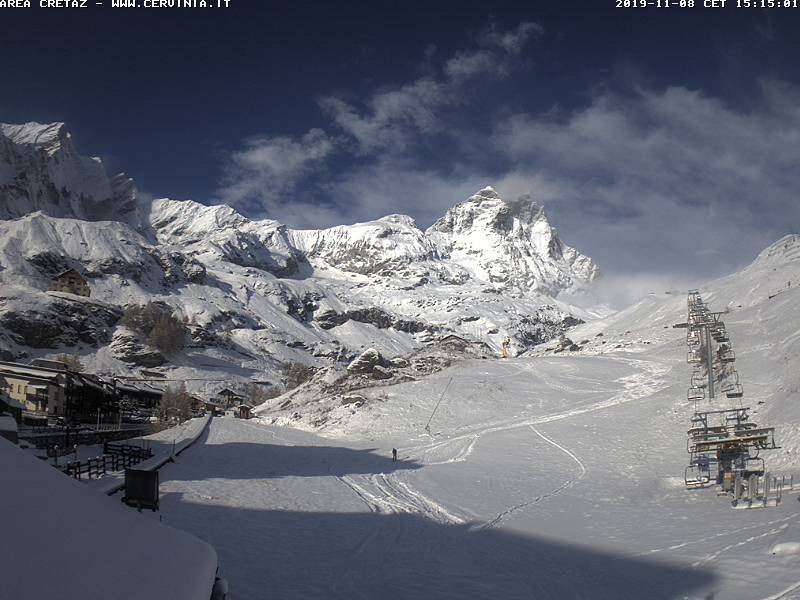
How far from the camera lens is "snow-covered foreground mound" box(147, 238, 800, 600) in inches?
470

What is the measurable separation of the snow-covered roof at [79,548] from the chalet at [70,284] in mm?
146448

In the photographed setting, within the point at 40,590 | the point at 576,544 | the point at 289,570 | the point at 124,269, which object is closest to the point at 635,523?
the point at 576,544

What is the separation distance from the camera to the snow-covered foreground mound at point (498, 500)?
11.9 m

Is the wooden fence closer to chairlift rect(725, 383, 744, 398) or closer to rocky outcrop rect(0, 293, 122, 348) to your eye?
chairlift rect(725, 383, 744, 398)

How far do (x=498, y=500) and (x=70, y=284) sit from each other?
139m

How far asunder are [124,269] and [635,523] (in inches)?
6723

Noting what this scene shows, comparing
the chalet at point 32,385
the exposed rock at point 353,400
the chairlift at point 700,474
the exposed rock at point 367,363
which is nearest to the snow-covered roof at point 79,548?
the chairlift at point 700,474

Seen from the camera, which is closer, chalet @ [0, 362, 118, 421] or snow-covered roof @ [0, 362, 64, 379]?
chalet @ [0, 362, 118, 421]

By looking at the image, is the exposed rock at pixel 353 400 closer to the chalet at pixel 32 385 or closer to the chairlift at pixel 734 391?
the chalet at pixel 32 385

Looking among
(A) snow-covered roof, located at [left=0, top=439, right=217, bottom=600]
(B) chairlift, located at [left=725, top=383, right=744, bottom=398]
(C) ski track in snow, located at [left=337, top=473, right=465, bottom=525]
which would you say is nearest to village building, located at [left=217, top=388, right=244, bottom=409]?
(C) ski track in snow, located at [left=337, top=473, right=465, bottom=525]

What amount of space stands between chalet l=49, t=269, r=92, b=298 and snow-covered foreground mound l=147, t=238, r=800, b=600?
9823 centimetres

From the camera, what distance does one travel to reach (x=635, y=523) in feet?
61.7

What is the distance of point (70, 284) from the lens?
435 feet

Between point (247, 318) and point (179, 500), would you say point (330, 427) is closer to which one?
point (179, 500)
